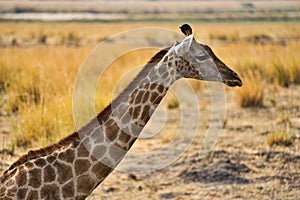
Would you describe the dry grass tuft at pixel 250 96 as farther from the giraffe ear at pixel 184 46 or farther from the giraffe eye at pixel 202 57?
the giraffe ear at pixel 184 46

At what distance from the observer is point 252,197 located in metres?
6.07

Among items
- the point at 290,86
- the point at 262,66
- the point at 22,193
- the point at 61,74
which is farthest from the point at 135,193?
the point at 262,66

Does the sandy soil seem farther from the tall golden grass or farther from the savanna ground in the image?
the tall golden grass

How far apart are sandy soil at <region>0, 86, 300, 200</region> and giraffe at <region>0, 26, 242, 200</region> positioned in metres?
2.10

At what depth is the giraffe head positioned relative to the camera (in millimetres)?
3834

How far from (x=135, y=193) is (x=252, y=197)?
112cm

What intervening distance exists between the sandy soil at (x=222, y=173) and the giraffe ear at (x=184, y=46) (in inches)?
98.8

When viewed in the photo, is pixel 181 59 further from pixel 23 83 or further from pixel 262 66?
pixel 262 66

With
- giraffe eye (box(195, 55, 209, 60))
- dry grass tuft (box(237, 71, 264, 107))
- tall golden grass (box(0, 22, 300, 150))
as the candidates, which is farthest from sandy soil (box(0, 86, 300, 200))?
giraffe eye (box(195, 55, 209, 60))

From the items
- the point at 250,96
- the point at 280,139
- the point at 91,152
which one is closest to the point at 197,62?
the point at 91,152

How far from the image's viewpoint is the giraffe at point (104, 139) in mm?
3824

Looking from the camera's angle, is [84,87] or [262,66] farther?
[262,66]

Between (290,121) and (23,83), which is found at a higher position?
(23,83)

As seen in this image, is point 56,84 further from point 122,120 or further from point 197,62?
point 197,62
